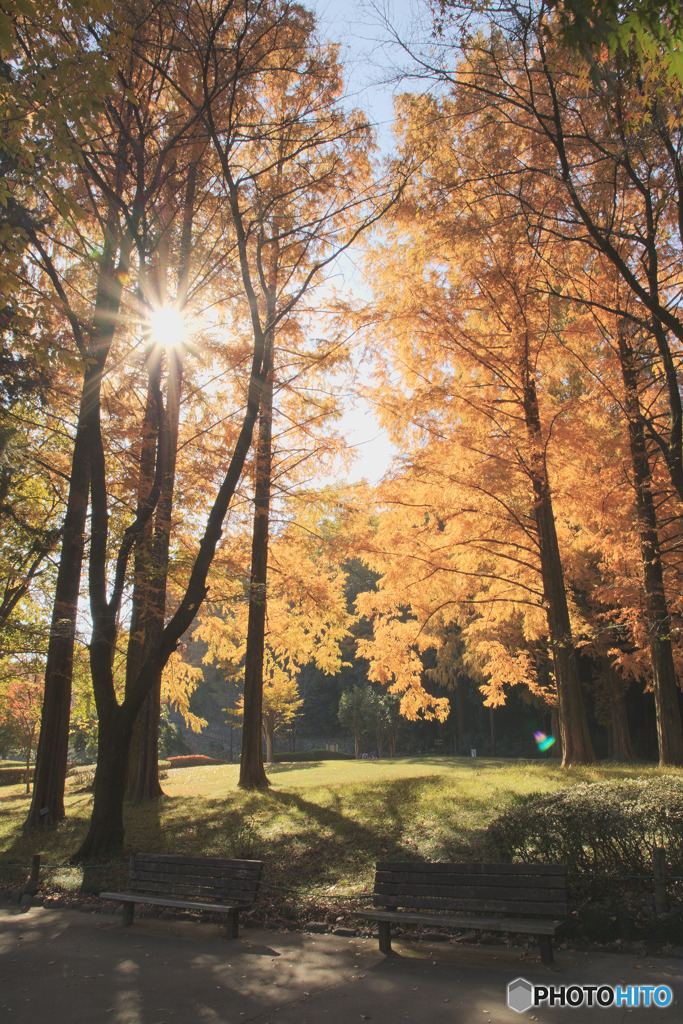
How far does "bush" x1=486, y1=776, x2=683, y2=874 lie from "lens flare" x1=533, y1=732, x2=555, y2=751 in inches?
896

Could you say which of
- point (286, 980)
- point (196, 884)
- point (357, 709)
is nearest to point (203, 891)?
point (196, 884)

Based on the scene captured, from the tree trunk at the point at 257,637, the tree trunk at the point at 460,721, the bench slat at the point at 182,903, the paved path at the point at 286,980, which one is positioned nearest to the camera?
the paved path at the point at 286,980

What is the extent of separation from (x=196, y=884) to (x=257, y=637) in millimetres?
7381

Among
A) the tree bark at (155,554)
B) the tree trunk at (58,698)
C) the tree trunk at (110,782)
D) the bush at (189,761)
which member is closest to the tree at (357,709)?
the bush at (189,761)

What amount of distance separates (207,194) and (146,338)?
2.30 metres

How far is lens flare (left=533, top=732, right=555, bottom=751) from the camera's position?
27.4 metres

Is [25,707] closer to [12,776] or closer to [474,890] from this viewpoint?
[12,776]

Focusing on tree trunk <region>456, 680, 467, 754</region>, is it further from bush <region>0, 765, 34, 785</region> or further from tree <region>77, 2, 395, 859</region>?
tree <region>77, 2, 395, 859</region>

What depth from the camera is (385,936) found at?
4.73 metres

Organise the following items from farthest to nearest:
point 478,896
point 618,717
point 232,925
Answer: point 618,717 → point 232,925 → point 478,896

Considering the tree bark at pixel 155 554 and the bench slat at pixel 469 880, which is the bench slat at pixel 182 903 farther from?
the tree bark at pixel 155 554

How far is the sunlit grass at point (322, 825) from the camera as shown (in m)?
6.84

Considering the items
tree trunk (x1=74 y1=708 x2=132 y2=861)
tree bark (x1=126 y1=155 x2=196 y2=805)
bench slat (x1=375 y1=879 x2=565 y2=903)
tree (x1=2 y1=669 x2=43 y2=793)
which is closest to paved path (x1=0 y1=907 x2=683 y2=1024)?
bench slat (x1=375 y1=879 x2=565 y2=903)

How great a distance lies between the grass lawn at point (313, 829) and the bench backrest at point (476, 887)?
3.75 ft
